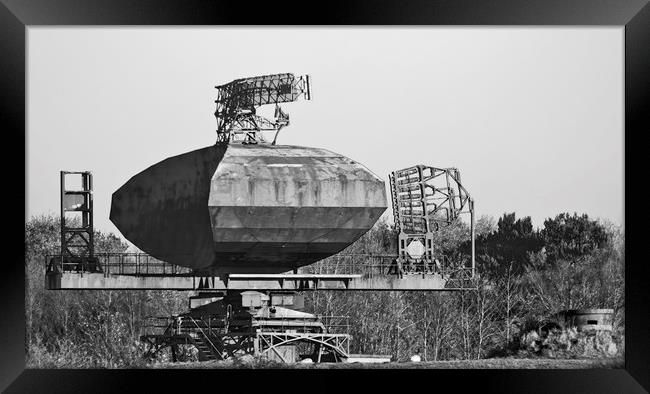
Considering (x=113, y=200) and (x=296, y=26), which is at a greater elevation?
(x=296, y=26)

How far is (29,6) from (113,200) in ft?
61.9

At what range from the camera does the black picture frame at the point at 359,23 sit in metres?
26.3

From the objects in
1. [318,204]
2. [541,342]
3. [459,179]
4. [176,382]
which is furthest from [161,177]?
[176,382]

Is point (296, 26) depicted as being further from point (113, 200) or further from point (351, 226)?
point (113, 200)

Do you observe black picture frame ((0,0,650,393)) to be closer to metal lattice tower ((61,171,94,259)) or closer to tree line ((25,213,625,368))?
metal lattice tower ((61,171,94,259))

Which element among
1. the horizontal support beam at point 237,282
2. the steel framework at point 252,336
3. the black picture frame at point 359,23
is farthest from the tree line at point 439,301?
the black picture frame at point 359,23

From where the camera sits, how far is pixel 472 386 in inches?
1091

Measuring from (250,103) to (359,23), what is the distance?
17.5 meters

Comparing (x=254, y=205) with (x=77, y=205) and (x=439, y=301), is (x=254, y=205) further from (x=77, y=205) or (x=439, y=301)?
(x=439, y=301)

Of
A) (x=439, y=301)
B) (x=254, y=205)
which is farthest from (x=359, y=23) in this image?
(x=439, y=301)

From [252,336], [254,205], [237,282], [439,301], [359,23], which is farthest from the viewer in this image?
[439,301]

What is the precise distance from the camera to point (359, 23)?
26.4m

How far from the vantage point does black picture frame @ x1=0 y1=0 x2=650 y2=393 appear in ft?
86.2

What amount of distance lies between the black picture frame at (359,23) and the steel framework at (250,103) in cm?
1591
